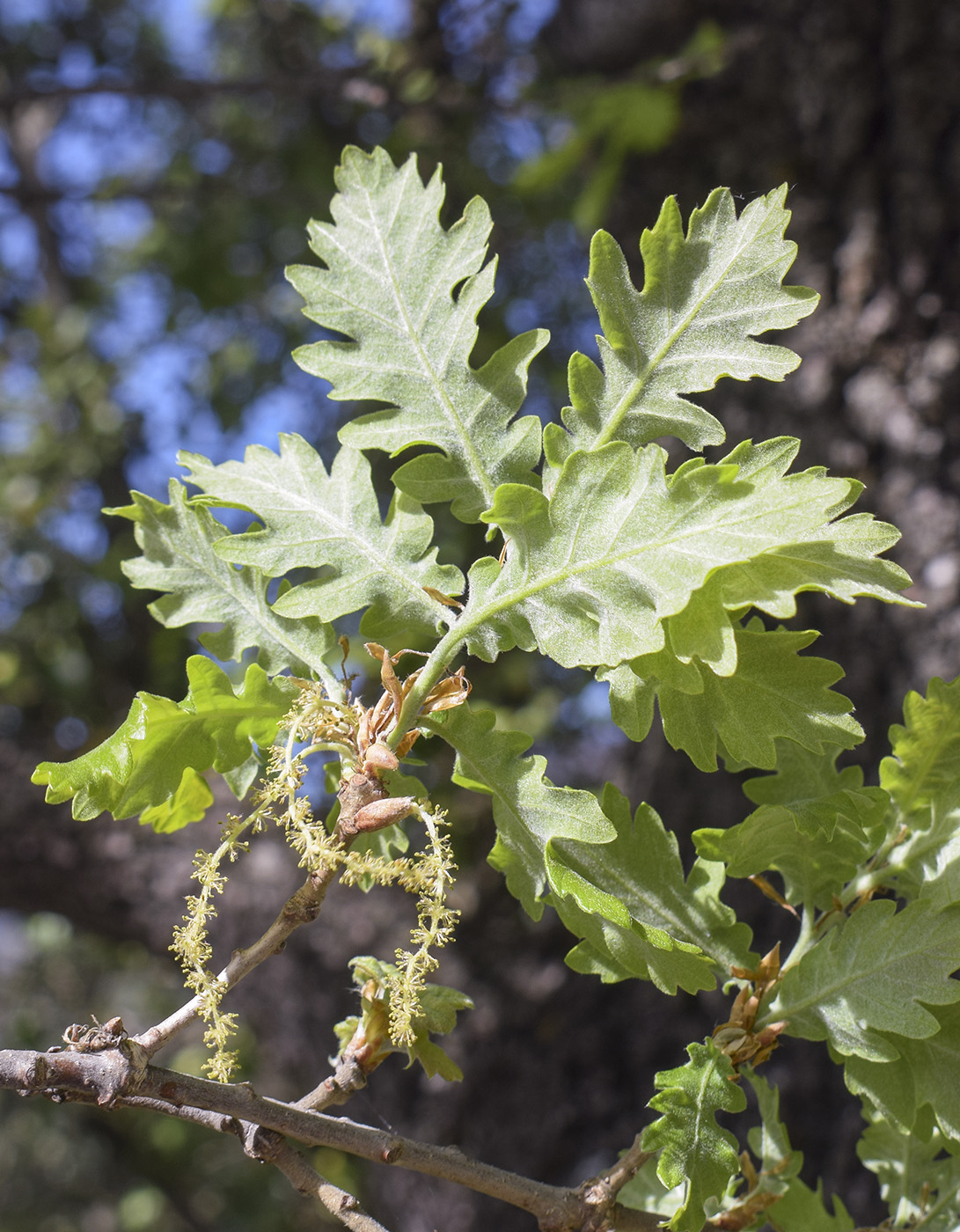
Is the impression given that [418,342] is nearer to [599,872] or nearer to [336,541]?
[336,541]

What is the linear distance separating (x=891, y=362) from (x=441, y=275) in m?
1.81

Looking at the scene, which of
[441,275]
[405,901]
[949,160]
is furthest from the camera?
[405,901]

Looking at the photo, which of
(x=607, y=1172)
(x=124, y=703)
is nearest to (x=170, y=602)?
(x=607, y=1172)

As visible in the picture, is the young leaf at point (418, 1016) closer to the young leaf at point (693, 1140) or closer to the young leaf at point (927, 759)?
the young leaf at point (693, 1140)

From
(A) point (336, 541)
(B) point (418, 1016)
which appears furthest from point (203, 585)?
(B) point (418, 1016)

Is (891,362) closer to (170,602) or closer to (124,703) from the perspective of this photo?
(170,602)

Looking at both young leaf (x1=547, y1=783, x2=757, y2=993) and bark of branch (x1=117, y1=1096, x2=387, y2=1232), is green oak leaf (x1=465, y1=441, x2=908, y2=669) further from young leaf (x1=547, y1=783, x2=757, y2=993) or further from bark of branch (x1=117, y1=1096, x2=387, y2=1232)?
bark of branch (x1=117, y1=1096, x2=387, y2=1232)

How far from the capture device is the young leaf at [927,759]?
86 cm

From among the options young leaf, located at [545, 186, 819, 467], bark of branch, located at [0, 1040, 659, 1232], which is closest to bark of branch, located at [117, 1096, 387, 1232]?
bark of branch, located at [0, 1040, 659, 1232]

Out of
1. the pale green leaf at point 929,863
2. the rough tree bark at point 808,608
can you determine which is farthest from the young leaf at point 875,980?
the rough tree bark at point 808,608

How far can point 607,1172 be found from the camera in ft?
2.88

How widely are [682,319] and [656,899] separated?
54 cm

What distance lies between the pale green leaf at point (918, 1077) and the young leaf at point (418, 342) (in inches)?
23.7

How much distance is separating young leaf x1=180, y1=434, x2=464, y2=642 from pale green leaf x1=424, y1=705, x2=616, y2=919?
0.37 feet
